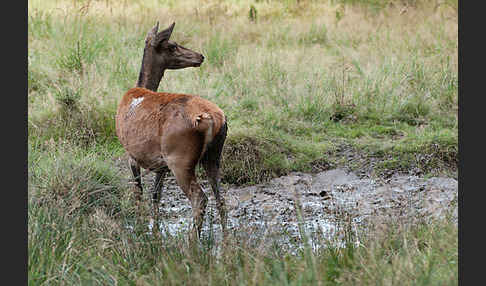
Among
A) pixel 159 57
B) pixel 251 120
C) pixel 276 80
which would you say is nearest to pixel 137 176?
pixel 159 57

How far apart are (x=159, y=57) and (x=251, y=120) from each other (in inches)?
97.9

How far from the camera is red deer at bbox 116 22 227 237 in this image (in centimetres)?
529

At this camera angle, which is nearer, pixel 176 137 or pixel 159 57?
pixel 176 137

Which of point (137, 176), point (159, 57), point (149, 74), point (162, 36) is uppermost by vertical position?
point (162, 36)

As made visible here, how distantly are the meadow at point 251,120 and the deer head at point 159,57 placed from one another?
0.95 m

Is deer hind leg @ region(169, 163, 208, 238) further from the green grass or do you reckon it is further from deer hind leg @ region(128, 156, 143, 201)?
the green grass

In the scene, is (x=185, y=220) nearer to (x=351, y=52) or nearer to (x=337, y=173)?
(x=337, y=173)

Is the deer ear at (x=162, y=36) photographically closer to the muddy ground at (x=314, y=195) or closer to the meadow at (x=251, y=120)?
the meadow at (x=251, y=120)

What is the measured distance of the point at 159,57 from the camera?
6504mm

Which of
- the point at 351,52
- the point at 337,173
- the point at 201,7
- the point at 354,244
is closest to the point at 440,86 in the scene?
the point at 351,52

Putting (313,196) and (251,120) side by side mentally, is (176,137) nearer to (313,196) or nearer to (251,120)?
(313,196)

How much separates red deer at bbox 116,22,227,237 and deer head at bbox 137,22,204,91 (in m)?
0.31

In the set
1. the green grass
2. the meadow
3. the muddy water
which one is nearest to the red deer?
the meadow

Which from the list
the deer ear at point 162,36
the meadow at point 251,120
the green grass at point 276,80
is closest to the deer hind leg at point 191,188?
the meadow at point 251,120
